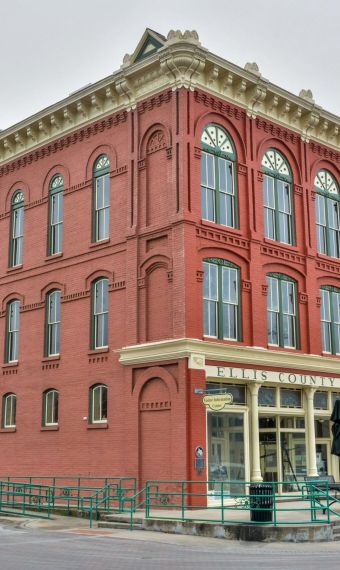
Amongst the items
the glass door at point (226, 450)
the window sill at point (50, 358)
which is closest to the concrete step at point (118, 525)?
the glass door at point (226, 450)

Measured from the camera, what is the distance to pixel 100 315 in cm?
2642

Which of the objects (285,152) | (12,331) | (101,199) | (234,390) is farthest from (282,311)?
(12,331)

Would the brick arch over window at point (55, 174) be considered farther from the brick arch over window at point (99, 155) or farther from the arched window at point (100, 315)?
the arched window at point (100, 315)

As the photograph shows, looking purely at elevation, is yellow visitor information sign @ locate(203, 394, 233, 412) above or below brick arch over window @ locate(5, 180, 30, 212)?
below

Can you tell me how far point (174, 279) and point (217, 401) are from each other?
416 centimetres

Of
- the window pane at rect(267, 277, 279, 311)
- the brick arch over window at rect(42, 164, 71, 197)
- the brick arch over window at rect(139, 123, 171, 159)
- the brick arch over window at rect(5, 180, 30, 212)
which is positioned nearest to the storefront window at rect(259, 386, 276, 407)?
the window pane at rect(267, 277, 279, 311)

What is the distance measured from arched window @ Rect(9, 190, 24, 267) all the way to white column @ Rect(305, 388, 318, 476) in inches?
500

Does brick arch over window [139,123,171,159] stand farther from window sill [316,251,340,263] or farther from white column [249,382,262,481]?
white column [249,382,262,481]

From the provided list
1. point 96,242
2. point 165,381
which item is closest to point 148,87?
point 96,242

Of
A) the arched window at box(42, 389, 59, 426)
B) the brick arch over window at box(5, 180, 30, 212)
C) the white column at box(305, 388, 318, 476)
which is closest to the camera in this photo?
the white column at box(305, 388, 318, 476)

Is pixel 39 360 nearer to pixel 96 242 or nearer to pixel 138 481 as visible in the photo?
pixel 96 242

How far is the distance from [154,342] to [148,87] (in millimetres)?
8972

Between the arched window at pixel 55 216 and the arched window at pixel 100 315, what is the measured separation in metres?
2.99

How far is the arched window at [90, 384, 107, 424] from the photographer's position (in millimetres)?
25453
